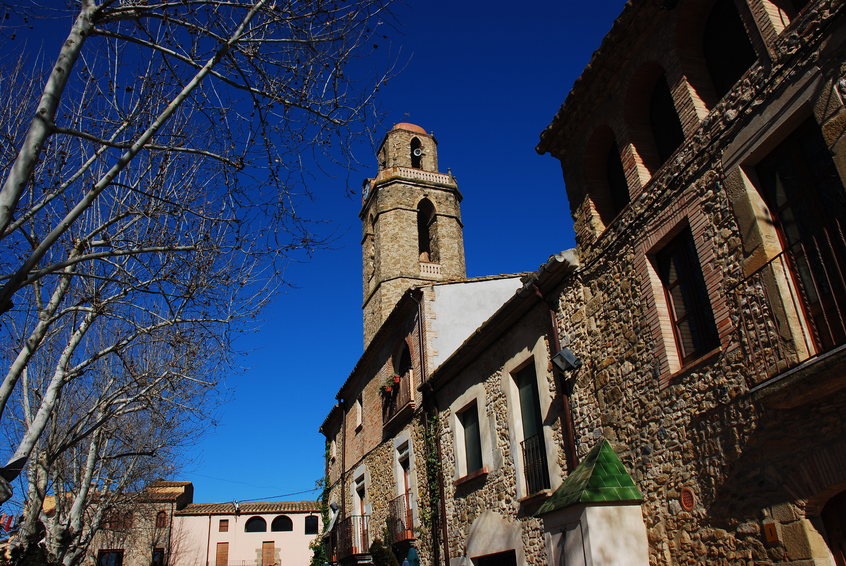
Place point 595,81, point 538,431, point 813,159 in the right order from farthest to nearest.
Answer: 1. point 538,431
2. point 595,81
3. point 813,159

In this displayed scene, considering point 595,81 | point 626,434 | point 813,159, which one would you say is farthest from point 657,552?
point 595,81

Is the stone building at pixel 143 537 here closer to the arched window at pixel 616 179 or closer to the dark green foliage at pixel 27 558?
the dark green foliage at pixel 27 558

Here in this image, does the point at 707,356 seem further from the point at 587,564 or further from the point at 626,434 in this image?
the point at 587,564

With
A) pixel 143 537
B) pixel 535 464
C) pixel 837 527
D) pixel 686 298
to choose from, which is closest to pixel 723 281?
pixel 686 298

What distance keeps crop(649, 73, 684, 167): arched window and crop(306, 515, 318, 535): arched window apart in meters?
41.7

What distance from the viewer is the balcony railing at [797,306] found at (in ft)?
16.4

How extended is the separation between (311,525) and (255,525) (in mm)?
3851

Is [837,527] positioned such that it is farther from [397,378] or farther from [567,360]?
[397,378]

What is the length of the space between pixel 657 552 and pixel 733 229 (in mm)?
3336

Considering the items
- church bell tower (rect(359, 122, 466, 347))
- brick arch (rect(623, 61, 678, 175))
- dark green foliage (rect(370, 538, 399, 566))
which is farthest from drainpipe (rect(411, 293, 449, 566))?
church bell tower (rect(359, 122, 466, 347))

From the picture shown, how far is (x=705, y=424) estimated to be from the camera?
6.01 meters

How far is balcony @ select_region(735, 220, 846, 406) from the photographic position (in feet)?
16.2

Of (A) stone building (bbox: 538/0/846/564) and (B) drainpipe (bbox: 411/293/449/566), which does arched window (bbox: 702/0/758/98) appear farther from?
(B) drainpipe (bbox: 411/293/449/566)

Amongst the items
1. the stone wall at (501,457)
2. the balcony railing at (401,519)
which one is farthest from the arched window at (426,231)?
the stone wall at (501,457)
